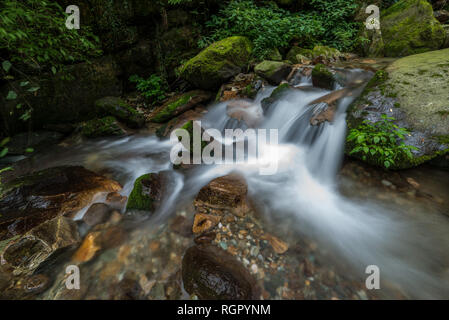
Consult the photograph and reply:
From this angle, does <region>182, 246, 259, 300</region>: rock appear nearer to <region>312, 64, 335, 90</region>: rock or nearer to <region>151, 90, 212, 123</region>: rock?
<region>312, 64, 335, 90</region>: rock

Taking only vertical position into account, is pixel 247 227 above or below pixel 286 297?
above

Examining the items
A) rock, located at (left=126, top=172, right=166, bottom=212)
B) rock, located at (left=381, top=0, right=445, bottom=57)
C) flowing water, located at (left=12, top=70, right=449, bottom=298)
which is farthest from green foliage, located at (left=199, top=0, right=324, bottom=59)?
rock, located at (left=126, top=172, right=166, bottom=212)

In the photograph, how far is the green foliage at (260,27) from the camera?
6.22m

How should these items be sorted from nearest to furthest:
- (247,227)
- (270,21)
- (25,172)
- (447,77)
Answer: (247,227) < (447,77) < (25,172) < (270,21)

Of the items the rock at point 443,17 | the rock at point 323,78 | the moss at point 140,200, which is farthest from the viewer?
the rock at point 443,17

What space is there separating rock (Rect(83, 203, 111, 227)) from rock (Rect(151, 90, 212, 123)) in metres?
3.88

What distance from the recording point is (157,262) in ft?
6.86

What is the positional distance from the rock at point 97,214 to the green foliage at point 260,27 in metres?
6.10

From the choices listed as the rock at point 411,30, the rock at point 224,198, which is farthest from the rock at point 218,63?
the rock at point 411,30

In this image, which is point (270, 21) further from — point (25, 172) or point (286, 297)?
point (25, 172)

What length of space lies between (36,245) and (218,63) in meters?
5.69

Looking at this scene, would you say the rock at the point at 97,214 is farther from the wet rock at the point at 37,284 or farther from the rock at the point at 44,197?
the wet rock at the point at 37,284
